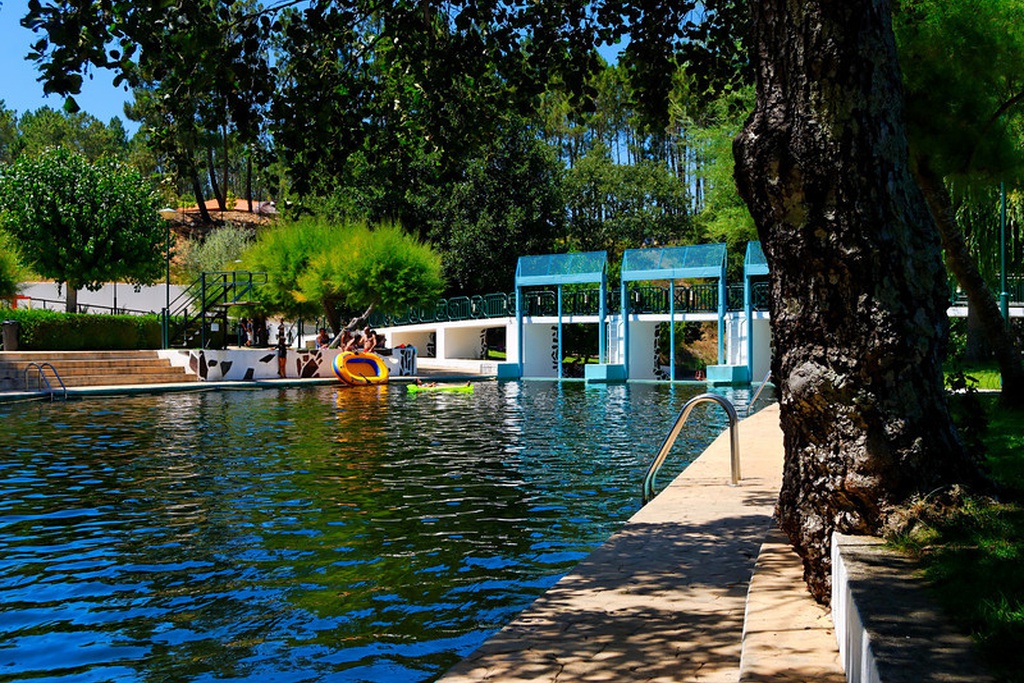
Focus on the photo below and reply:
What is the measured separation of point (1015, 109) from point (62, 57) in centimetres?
1496

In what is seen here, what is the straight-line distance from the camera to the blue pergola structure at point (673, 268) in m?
36.7

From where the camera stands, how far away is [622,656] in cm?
502

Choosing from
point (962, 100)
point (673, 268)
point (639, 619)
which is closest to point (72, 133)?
point (673, 268)

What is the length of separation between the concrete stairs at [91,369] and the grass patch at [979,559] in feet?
94.4

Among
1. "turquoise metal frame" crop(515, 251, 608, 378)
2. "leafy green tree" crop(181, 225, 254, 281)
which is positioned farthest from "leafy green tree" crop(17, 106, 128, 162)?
"turquoise metal frame" crop(515, 251, 608, 378)

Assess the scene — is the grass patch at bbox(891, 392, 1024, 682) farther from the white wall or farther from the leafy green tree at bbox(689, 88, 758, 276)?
the white wall

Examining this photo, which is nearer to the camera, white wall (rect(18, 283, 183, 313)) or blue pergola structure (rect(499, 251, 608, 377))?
blue pergola structure (rect(499, 251, 608, 377))

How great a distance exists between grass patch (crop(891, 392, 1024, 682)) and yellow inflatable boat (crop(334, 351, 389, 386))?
1189 inches

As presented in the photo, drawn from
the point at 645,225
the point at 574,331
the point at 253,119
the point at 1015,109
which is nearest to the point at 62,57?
the point at 253,119

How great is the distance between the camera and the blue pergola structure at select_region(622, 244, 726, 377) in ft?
120

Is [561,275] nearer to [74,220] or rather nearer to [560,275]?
[560,275]

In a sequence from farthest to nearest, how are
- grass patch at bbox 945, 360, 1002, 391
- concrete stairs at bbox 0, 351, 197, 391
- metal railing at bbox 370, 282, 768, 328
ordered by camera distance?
metal railing at bbox 370, 282, 768, 328
concrete stairs at bbox 0, 351, 197, 391
grass patch at bbox 945, 360, 1002, 391

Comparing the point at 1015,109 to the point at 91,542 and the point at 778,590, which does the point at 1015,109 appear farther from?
the point at 91,542

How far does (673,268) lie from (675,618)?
32.5 m
